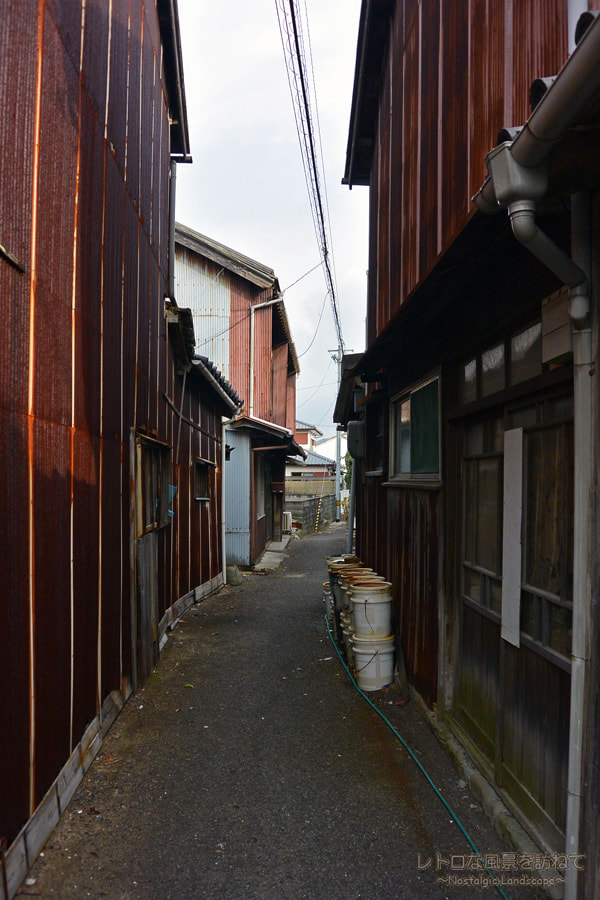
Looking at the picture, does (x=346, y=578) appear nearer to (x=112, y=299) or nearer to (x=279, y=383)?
(x=112, y=299)

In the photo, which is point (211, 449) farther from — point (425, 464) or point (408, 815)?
point (408, 815)

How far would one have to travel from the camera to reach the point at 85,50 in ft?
13.1

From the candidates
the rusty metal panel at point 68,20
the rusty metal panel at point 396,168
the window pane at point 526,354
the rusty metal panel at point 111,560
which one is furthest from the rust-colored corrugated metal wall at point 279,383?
the window pane at point 526,354

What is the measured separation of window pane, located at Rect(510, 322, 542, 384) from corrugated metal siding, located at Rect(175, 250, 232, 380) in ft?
42.8

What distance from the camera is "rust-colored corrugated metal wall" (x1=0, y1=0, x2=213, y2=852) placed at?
285 cm

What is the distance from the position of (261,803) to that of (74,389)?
2.89 metres

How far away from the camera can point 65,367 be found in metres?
3.63

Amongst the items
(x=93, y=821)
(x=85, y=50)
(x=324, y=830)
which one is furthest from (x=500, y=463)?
(x=85, y=50)

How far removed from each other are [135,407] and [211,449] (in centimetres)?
579

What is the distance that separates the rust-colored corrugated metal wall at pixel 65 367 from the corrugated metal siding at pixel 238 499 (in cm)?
838

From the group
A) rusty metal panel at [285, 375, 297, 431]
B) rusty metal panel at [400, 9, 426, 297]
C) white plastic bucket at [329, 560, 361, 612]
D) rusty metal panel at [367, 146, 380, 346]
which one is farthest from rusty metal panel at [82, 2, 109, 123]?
rusty metal panel at [285, 375, 297, 431]

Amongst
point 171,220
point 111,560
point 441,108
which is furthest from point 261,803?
point 171,220

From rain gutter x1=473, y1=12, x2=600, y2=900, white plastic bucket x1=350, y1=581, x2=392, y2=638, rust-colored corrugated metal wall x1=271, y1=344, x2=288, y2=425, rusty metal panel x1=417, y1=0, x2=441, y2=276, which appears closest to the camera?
rain gutter x1=473, y1=12, x2=600, y2=900

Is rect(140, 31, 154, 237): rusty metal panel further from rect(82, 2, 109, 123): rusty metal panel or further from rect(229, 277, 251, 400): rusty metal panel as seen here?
rect(229, 277, 251, 400): rusty metal panel
